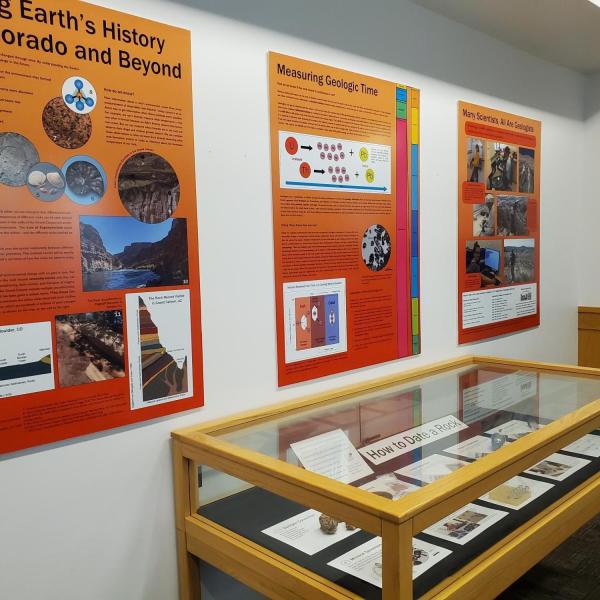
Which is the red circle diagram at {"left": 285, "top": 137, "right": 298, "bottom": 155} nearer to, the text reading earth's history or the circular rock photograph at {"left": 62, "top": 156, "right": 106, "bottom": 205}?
the text reading earth's history

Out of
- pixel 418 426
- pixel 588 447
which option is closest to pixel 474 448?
pixel 418 426

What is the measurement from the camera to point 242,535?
1740mm

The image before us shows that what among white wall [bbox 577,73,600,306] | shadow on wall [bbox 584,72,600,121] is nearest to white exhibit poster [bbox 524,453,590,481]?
white wall [bbox 577,73,600,306]

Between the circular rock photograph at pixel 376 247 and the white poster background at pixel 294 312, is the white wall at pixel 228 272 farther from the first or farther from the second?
the circular rock photograph at pixel 376 247

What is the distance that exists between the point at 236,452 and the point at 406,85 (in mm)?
1835

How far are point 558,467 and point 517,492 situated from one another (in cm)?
Result: 30

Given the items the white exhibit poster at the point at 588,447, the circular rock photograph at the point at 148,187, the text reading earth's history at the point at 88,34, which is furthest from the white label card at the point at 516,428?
the text reading earth's history at the point at 88,34

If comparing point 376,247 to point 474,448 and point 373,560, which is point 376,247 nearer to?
point 474,448

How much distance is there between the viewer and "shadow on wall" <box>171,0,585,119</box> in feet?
7.14

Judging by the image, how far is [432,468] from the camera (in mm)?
1722

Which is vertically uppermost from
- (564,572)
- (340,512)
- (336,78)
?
(336,78)

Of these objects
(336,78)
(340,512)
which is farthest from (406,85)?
(340,512)

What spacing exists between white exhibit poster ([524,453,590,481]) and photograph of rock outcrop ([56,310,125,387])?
145 centimetres

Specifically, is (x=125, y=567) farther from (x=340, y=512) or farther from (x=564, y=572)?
(x=564, y=572)
